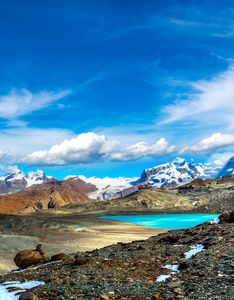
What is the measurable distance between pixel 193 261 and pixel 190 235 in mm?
7972

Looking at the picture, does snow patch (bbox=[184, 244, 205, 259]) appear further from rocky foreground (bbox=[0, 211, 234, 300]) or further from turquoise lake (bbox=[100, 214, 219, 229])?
turquoise lake (bbox=[100, 214, 219, 229])

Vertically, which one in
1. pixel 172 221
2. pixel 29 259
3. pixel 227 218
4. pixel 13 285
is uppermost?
pixel 227 218

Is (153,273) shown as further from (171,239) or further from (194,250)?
(171,239)

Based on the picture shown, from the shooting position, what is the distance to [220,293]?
10312mm

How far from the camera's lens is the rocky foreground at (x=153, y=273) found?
36.7ft

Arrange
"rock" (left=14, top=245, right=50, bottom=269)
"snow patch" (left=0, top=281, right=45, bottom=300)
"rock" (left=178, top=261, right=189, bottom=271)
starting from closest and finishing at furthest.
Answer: "snow patch" (left=0, top=281, right=45, bottom=300)
"rock" (left=178, top=261, right=189, bottom=271)
"rock" (left=14, top=245, right=50, bottom=269)

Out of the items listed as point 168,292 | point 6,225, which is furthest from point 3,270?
point 6,225

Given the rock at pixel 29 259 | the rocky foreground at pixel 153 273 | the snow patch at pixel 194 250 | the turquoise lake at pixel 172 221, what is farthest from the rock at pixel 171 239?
the turquoise lake at pixel 172 221

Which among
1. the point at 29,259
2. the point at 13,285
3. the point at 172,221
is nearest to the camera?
the point at 13,285

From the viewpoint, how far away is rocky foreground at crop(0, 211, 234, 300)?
36.7ft

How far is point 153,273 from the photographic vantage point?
587 inches

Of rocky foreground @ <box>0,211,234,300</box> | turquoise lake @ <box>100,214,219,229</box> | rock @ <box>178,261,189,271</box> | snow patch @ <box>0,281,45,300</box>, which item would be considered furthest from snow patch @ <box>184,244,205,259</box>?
turquoise lake @ <box>100,214,219,229</box>

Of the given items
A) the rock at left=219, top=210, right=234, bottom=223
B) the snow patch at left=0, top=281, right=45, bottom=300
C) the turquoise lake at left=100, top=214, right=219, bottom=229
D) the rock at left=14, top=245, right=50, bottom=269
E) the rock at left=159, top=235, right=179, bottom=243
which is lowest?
the turquoise lake at left=100, top=214, right=219, bottom=229

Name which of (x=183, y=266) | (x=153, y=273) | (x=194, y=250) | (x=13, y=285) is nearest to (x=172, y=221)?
(x=194, y=250)
